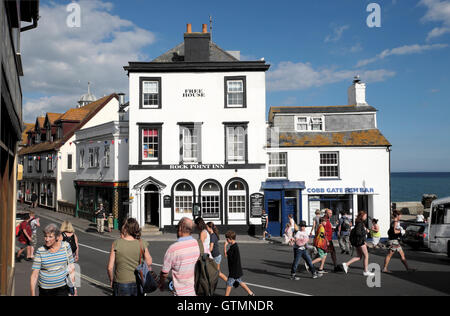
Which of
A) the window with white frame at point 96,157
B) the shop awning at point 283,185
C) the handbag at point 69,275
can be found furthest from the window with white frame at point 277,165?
the handbag at point 69,275

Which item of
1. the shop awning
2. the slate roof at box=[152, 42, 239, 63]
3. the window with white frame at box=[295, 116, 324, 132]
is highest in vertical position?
the slate roof at box=[152, 42, 239, 63]

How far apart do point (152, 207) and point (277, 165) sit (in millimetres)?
9252

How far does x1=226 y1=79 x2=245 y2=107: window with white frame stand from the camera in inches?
965

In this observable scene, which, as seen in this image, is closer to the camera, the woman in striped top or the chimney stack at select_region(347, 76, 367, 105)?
the woman in striped top

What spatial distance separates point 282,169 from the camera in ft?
81.0

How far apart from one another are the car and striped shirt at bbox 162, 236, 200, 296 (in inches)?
710

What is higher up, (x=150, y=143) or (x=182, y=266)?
(x=150, y=143)

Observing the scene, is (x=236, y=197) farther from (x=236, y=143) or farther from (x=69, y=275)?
(x=69, y=275)

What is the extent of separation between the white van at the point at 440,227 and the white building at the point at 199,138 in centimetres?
980

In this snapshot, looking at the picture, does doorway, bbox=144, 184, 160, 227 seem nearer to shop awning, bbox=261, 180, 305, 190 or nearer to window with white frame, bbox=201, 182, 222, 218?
window with white frame, bbox=201, 182, 222, 218

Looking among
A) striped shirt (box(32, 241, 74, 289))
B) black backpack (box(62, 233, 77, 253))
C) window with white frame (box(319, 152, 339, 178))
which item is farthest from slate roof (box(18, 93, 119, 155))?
striped shirt (box(32, 241, 74, 289))

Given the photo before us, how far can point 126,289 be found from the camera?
5.77 metres

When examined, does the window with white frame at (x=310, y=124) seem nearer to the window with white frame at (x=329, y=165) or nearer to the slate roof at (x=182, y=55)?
the window with white frame at (x=329, y=165)

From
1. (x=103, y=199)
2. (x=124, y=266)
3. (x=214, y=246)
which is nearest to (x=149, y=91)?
(x=103, y=199)
